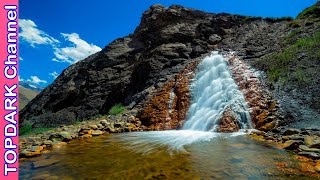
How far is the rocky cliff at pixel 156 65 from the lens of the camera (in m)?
17.3

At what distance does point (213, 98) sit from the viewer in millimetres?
14859

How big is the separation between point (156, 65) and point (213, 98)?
8.18 m

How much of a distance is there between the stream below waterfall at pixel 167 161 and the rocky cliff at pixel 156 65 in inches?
183

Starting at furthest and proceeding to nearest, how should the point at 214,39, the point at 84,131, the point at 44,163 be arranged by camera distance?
the point at 214,39, the point at 84,131, the point at 44,163

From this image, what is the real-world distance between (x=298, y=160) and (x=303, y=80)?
740 centimetres

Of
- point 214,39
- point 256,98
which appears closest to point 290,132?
point 256,98

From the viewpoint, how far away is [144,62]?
23031 millimetres

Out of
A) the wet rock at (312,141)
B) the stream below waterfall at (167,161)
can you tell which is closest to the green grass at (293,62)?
the wet rock at (312,141)

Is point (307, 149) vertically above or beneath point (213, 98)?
beneath

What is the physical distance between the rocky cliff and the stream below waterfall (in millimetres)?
4639

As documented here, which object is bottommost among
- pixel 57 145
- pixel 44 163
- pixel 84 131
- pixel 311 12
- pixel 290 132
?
pixel 44 163

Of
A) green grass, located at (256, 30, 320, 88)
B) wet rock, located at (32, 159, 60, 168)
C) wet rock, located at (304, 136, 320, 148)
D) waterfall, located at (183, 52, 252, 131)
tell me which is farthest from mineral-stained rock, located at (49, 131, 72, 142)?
green grass, located at (256, 30, 320, 88)

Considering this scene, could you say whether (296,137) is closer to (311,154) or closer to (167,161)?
(311,154)

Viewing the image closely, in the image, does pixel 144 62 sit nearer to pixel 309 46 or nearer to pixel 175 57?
pixel 175 57
